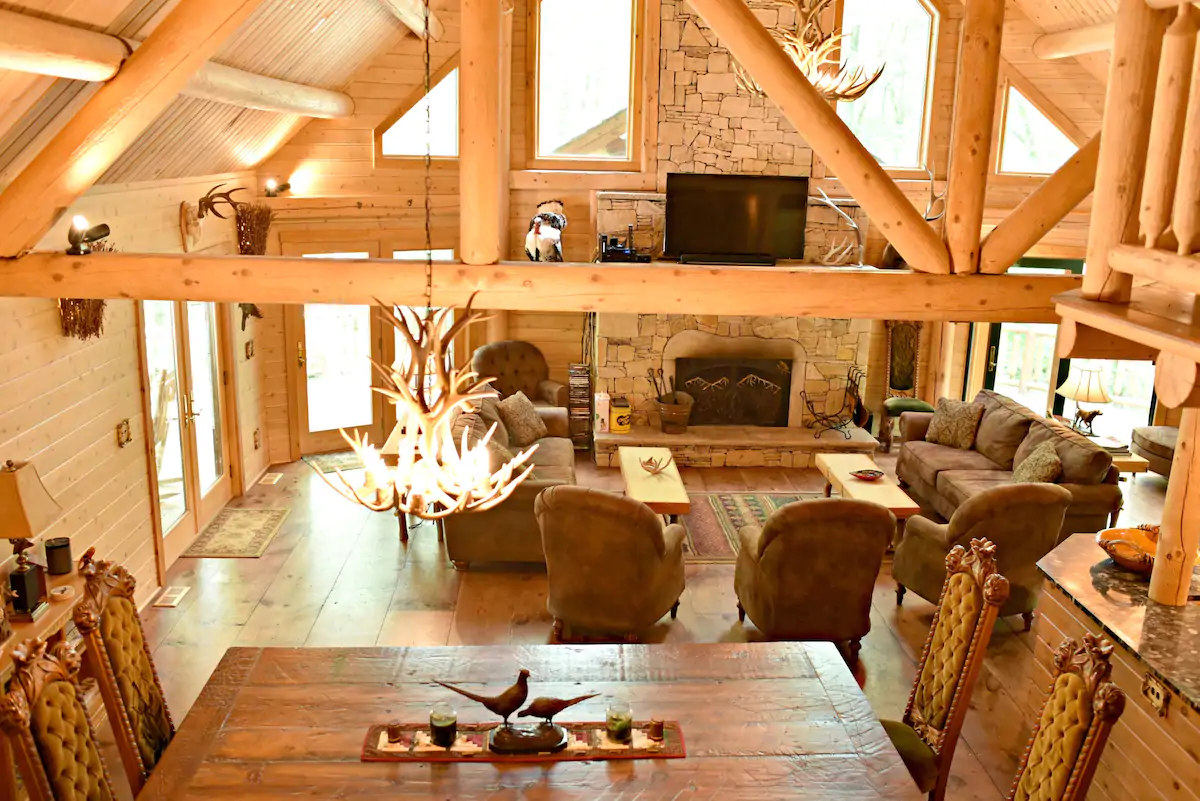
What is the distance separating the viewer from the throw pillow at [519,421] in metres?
8.73

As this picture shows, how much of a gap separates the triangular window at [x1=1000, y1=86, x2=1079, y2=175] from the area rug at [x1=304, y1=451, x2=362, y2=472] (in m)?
→ 6.98

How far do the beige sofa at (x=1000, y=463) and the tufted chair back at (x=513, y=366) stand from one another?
3.52m

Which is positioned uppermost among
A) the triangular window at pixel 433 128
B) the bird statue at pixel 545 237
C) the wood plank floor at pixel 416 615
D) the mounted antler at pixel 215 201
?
the triangular window at pixel 433 128

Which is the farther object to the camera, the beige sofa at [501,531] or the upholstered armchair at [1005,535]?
the beige sofa at [501,531]

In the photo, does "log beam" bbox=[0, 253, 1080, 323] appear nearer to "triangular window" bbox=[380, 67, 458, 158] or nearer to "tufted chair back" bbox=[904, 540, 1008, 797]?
"tufted chair back" bbox=[904, 540, 1008, 797]

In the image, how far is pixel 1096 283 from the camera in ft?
12.1

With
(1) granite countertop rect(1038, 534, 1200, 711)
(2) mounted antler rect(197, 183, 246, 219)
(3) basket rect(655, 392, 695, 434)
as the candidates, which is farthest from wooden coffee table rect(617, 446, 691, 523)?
(2) mounted antler rect(197, 183, 246, 219)

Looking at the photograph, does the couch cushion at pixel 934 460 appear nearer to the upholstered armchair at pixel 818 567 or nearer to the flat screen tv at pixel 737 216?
the flat screen tv at pixel 737 216

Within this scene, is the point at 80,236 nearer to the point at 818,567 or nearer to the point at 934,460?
the point at 818,567

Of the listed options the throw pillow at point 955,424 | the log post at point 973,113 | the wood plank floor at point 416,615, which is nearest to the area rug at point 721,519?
the wood plank floor at point 416,615

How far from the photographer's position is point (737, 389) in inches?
402

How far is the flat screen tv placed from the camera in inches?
363

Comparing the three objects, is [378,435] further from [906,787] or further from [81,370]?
[906,787]

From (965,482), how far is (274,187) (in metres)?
6.22
